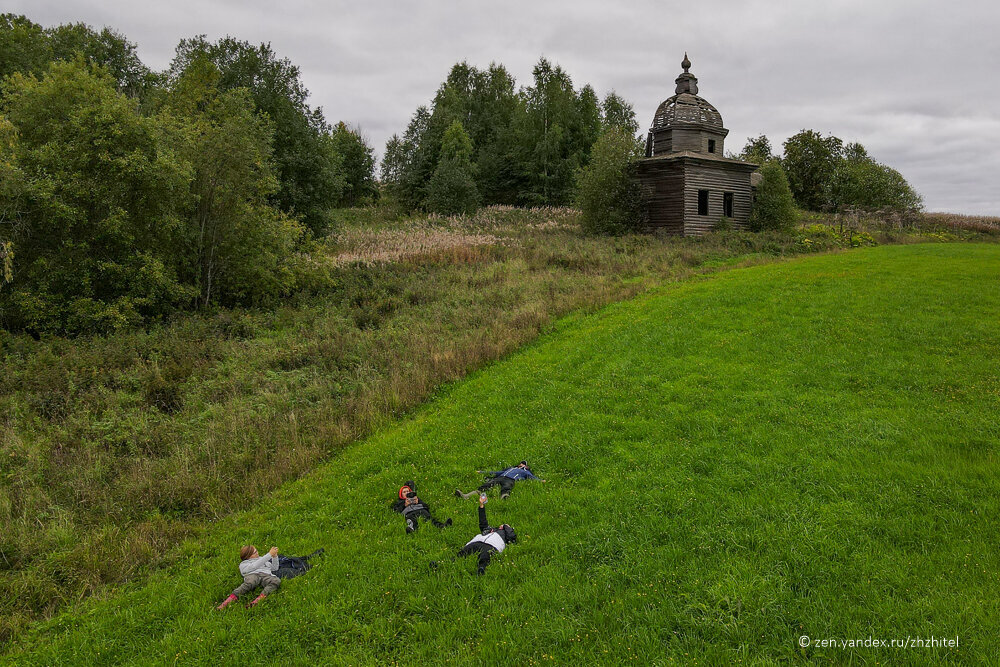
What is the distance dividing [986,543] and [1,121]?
21.4 m

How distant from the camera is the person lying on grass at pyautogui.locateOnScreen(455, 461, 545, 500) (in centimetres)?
682

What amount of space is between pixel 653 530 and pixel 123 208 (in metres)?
17.0

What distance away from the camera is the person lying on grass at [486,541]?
5.44 meters

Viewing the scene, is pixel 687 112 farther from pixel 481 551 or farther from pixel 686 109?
pixel 481 551

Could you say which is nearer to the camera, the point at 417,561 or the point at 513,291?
the point at 417,561

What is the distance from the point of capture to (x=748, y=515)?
5.66 meters

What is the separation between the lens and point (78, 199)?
46.4 feet

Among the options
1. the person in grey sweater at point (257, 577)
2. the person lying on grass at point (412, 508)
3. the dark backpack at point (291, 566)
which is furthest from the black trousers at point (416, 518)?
the person in grey sweater at point (257, 577)

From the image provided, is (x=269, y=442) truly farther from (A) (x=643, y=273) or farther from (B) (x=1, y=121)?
(A) (x=643, y=273)

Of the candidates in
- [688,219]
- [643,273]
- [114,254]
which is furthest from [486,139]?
[114,254]

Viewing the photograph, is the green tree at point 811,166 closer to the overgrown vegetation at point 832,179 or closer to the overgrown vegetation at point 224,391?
the overgrown vegetation at point 832,179

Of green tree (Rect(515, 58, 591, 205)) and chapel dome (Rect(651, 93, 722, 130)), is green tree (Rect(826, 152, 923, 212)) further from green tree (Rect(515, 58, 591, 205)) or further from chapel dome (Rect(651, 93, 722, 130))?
green tree (Rect(515, 58, 591, 205))

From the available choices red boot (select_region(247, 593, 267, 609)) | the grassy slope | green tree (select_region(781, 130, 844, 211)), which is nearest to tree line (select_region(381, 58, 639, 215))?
green tree (select_region(781, 130, 844, 211))

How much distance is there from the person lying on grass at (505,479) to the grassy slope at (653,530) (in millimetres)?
159
